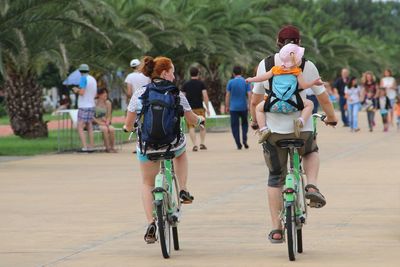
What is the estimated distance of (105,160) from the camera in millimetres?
23875

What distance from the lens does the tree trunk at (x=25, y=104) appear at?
108 ft

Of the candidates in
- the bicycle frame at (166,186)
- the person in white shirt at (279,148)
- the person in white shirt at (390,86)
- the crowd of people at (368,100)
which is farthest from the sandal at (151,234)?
the person in white shirt at (390,86)

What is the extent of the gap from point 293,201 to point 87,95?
1621 cm

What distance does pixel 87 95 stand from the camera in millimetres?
26031

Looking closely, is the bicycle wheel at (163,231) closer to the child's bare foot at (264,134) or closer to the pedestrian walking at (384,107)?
the child's bare foot at (264,134)

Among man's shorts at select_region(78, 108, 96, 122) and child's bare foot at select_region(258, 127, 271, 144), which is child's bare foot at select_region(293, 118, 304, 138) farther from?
man's shorts at select_region(78, 108, 96, 122)

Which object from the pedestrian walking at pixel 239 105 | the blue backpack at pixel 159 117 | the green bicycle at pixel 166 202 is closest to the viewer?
the green bicycle at pixel 166 202

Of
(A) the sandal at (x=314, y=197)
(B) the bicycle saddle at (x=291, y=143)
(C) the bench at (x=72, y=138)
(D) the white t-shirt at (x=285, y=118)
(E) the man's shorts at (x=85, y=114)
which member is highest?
(D) the white t-shirt at (x=285, y=118)

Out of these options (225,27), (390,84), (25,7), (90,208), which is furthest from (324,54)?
(90,208)

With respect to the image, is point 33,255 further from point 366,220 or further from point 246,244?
point 366,220

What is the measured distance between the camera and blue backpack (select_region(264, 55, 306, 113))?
33.9ft

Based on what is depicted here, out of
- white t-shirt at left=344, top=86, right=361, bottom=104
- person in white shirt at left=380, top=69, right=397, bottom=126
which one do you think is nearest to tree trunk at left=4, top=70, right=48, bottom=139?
white t-shirt at left=344, top=86, right=361, bottom=104

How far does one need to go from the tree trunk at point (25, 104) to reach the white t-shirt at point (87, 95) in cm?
696

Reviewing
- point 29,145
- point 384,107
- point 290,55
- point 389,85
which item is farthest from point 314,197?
point 389,85
